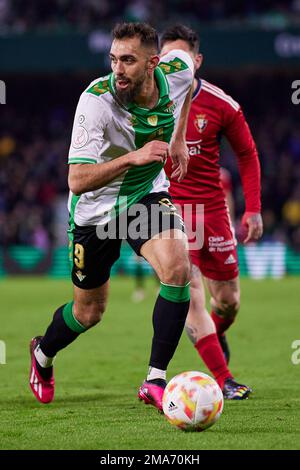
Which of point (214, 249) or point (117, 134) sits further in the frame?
point (214, 249)

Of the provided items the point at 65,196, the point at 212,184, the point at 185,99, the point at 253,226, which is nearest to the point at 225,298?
the point at 253,226

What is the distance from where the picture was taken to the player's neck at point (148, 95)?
18.8 ft

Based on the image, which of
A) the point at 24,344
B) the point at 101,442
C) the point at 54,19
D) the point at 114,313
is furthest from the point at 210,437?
the point at 54,19

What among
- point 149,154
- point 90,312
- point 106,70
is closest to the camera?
point 149,154

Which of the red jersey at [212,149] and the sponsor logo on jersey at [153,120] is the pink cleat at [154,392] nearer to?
the sponsor logo on jersey at [153,120]

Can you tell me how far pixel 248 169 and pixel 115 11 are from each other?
1861 cm

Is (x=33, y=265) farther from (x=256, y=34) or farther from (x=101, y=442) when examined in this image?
(x=101, y=442)

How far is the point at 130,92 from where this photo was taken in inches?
220

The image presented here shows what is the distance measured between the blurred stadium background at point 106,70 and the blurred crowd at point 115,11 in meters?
0.03

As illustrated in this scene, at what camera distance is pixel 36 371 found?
6.47 metres

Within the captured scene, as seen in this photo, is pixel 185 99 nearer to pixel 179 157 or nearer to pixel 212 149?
pixel 179 157

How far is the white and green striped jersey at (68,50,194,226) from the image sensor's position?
546 cm

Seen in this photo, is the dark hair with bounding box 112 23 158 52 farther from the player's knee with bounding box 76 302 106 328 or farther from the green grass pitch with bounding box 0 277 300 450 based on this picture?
the green grass pitch with bounding box 0 277 300 450

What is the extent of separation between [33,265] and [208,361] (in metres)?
16.4
